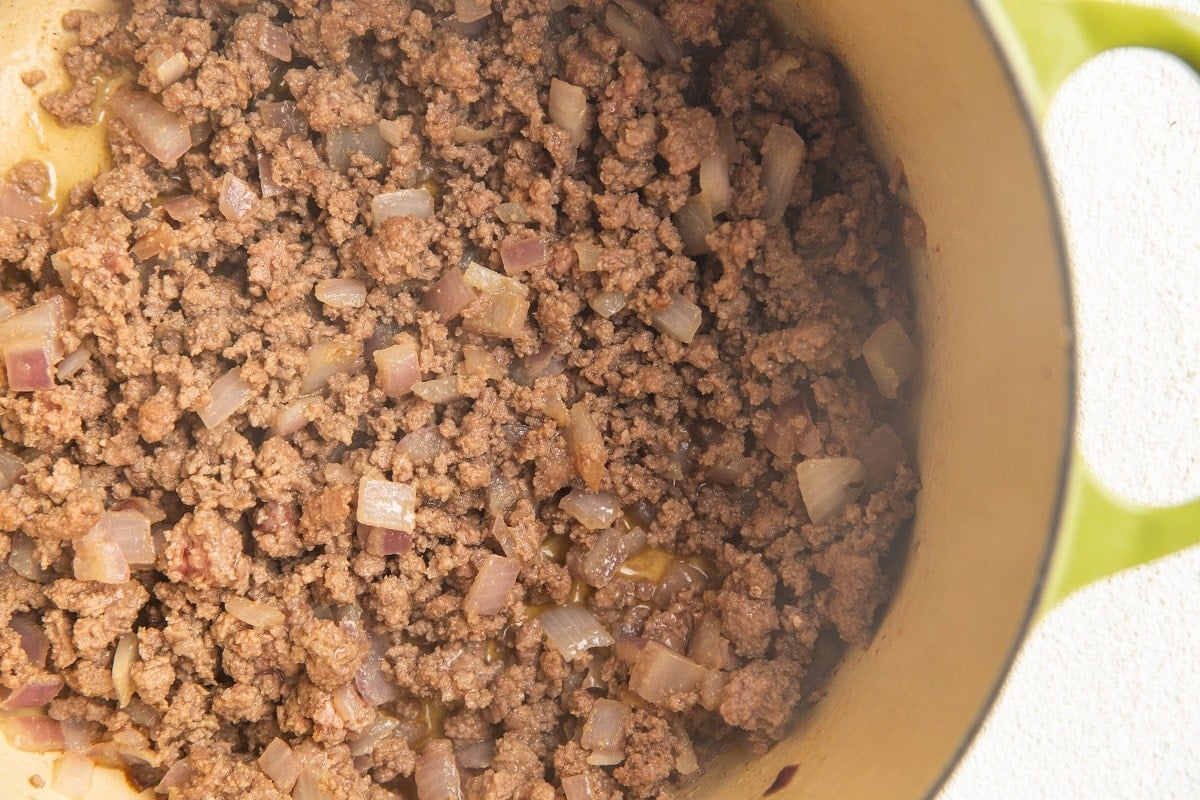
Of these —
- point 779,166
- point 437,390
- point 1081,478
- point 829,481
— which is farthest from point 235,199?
point 1081,478

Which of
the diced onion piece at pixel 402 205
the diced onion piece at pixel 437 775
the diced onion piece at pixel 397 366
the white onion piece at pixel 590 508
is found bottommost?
the diced onion piece at pixel 437 775

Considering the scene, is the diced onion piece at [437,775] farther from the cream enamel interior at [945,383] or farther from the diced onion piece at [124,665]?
the diced onion piece at [124,665]

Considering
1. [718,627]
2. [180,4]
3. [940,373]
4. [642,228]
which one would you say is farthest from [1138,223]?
[180,4]

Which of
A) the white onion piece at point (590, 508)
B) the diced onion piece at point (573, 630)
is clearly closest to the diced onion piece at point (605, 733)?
the diced onion piece at point (573, 630)

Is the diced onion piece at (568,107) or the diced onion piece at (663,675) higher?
the diced onion piece at (568,107)

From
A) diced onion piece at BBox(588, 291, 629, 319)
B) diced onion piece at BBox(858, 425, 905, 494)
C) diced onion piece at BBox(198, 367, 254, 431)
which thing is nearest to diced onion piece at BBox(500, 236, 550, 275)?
diced onion piece at BBox(588, 291, 629, 319)

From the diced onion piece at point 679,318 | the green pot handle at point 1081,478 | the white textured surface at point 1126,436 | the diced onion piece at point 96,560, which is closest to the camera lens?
the green pot handle at point 1081,478

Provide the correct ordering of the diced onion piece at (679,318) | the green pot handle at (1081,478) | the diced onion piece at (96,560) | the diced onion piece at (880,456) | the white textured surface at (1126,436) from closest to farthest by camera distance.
Answer: the green pot handle at (1081,478), the white textured surface at (1126,436), the diced onion piece at (96,560), the diced onion piece at (880,456), the diced onion piece at (679,318)
